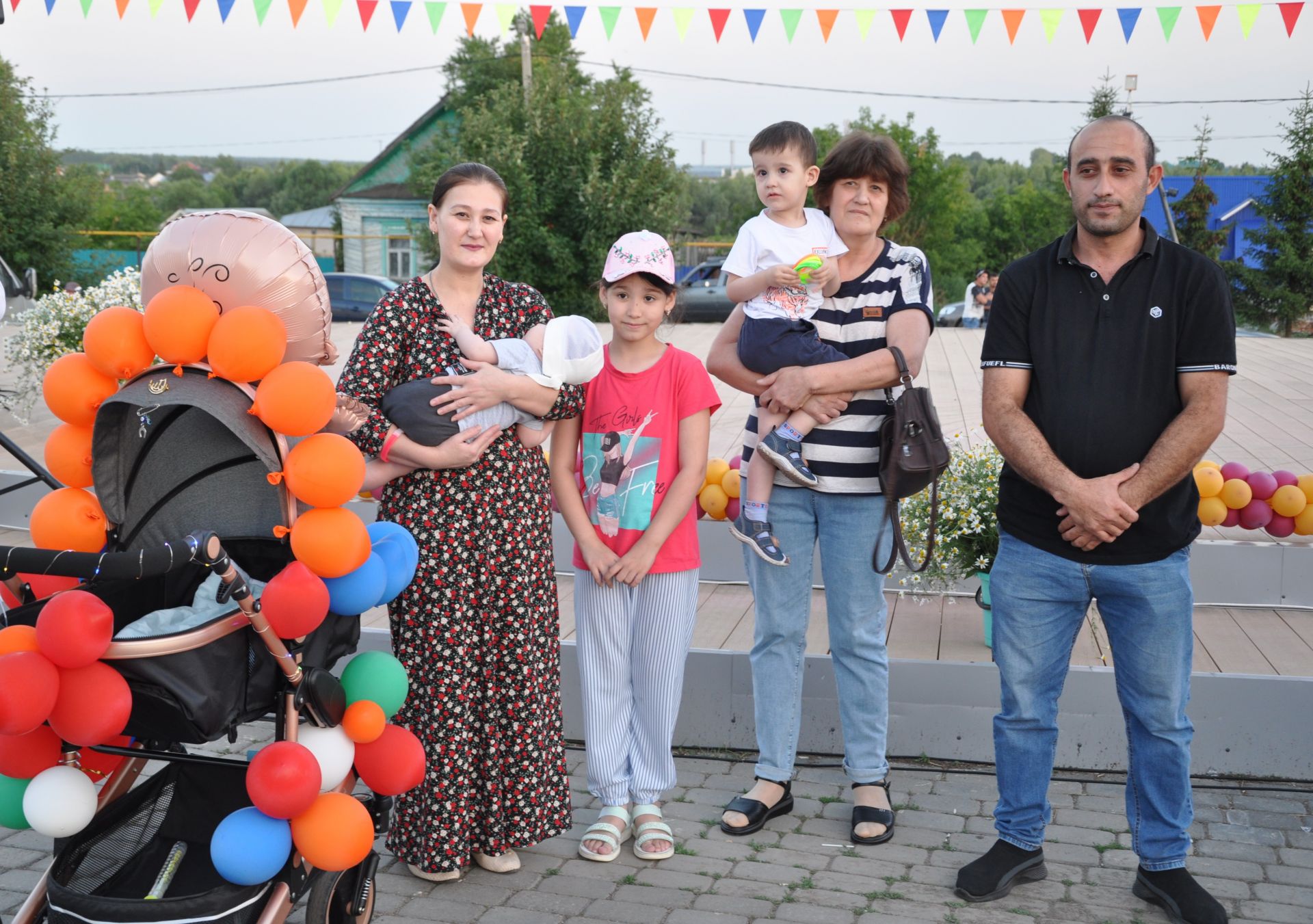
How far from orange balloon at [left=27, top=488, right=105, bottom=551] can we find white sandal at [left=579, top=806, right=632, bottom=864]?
1733mm

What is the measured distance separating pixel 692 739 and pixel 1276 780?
6.84 ft

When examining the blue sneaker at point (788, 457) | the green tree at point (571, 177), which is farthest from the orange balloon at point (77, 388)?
the green tree at point (571, 177)

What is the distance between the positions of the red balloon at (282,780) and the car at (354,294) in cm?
2459

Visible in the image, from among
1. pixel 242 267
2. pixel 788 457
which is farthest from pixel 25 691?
pixel 788 457

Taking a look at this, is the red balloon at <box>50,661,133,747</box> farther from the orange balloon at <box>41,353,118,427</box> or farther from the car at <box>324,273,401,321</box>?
the car at <box>324,273,401,321</box>

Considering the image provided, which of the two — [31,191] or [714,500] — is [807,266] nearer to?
[714,500]

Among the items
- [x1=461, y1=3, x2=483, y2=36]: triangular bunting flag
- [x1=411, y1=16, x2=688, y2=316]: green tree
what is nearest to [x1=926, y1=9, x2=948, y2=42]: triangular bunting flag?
[x1=461, y1=3, x2=483, y2=36]: triangular bunting flag

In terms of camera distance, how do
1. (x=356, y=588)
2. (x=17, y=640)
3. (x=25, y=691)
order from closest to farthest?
(x=25, y=691) → (x=17, y=640) → (x=356, y=588)

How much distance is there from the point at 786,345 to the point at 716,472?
2349mm

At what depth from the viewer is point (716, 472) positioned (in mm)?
6043

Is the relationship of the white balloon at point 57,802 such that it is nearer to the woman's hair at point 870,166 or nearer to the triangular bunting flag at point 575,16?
the woman's hair at point 870,166

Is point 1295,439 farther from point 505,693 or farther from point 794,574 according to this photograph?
point 505,693

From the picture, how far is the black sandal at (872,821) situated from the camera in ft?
12.4

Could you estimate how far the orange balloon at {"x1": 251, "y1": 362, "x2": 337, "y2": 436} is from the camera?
101 inches
